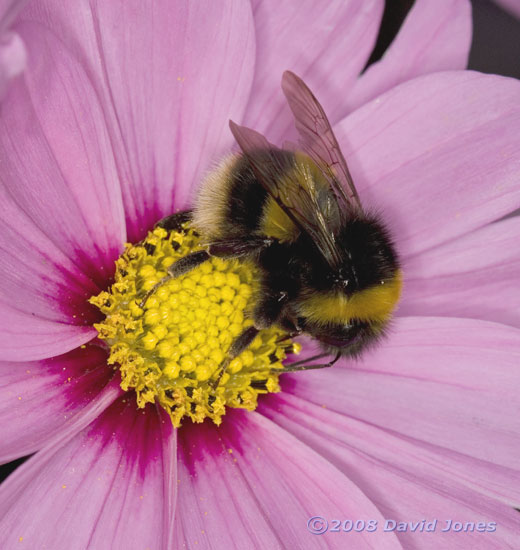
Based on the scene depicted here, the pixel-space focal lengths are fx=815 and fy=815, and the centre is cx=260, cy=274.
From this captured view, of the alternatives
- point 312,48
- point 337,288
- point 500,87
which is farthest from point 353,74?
point 337,288

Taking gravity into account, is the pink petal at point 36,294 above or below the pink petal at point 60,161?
below

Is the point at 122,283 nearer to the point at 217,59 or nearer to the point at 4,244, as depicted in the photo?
the point at 4,244

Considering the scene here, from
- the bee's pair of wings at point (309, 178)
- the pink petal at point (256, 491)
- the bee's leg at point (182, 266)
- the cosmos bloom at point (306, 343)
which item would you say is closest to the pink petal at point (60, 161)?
the cosmos bloom at point (306, 343)

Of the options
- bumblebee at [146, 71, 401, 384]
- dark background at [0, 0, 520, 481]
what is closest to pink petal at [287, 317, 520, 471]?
bumblebee at [146, 71, 401, 384]

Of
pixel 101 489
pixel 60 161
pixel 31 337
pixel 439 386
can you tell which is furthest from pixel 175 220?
pixel 439 386

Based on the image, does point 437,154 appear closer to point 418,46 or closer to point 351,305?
point 418,46

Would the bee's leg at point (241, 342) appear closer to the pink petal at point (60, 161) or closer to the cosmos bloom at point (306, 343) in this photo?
the cosmos bloom at point (306, 343)

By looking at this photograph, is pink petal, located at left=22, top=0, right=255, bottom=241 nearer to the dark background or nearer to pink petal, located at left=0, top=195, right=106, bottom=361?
pink petal, located at left=0, top=195, right=106, bottom=361
